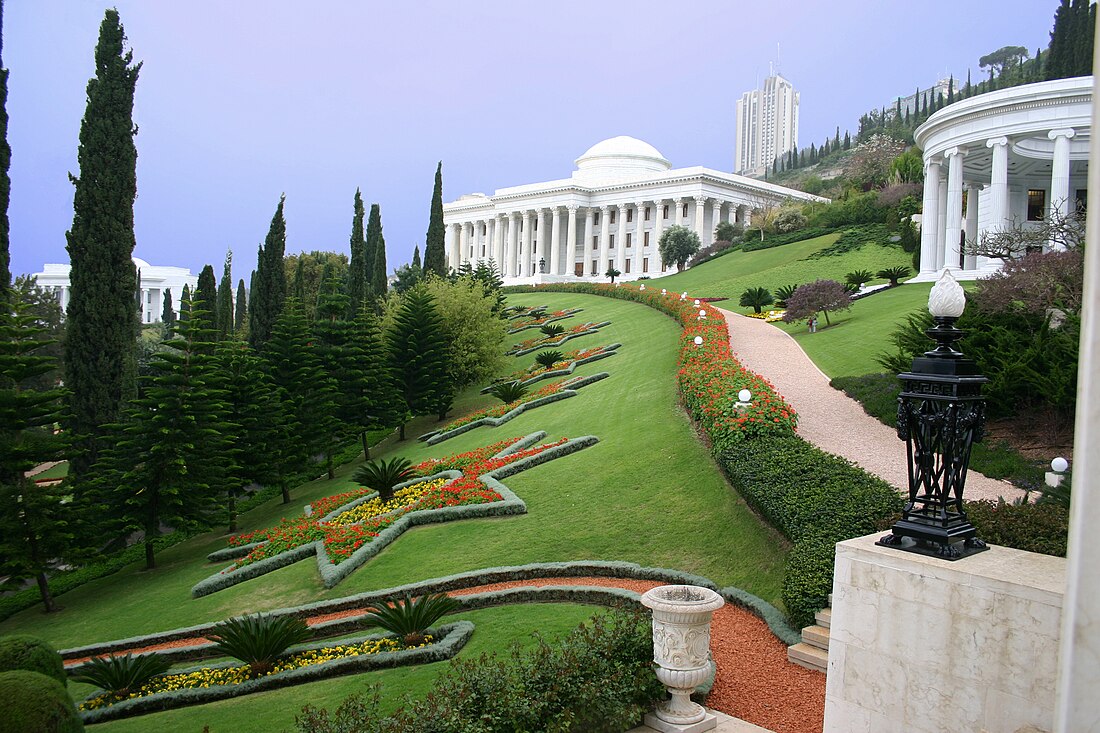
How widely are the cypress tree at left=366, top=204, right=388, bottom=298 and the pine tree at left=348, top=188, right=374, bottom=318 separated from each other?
258 centimetres

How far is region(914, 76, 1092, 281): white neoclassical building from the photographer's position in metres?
28.5

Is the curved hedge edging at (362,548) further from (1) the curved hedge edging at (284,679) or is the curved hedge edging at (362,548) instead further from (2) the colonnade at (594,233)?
(2) the colonnade at (594,233)

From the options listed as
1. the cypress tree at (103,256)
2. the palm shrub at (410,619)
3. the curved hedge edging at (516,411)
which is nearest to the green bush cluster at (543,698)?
the palm shrub at (410,619)

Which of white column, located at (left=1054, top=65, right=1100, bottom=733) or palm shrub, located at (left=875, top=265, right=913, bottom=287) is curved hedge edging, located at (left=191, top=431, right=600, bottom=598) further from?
palm shrub, located at (left=875, top=265, right=913, bottom=287)

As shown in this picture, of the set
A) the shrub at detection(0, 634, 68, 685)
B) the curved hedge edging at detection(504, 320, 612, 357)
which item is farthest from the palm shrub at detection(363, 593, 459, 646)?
A: the curved hedge edging at detection(504, 320, 612, 357)

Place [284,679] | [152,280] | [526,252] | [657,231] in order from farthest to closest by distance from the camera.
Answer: [152,280]
[526,252]
[657,231]
[284,679]

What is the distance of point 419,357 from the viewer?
90.9 feet

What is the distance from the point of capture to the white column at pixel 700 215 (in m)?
72.0

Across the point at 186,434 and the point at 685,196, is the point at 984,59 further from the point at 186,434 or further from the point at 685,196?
the point at 186,434

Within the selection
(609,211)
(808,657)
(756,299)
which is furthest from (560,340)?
(609,211)

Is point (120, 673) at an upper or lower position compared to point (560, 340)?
lower

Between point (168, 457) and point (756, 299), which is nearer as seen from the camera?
point (168, 457)

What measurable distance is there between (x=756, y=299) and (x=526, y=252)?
48750mm

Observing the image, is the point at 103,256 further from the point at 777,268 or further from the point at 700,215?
the point at 700,215
